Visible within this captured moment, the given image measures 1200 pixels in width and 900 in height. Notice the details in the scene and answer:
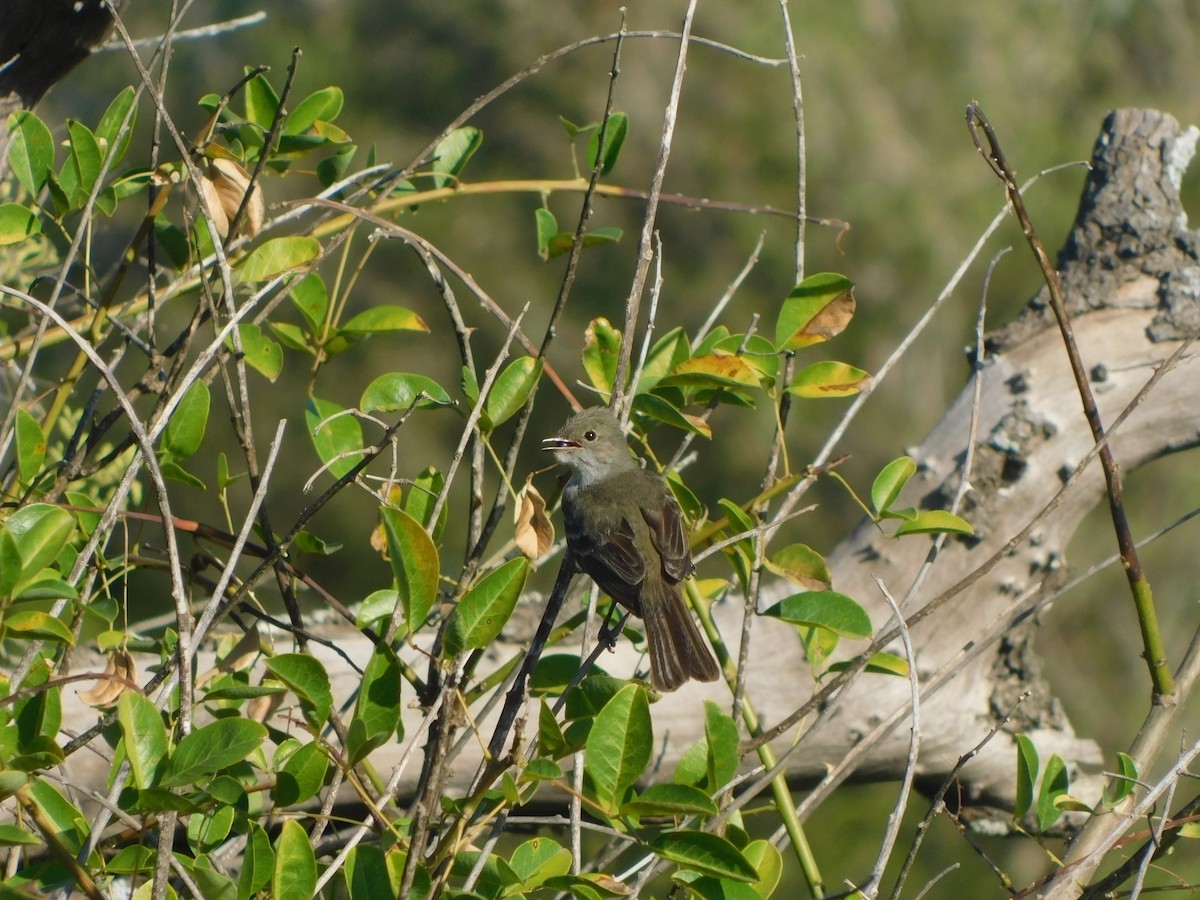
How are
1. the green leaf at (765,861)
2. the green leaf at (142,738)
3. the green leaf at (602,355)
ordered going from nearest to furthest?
the green leaf at (142,738), the green leaf at (765,861), the green leaf at (602,355)

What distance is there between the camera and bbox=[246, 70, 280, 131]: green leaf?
8.91ft

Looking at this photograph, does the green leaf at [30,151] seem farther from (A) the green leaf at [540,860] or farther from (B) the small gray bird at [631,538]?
(A) the green leaf at [540,860]

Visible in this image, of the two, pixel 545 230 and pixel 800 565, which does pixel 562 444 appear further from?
pixel 800 565

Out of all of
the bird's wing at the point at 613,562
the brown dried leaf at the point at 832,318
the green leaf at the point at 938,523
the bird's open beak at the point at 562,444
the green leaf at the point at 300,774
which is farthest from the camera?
the bird's open beak at the point at 562,444

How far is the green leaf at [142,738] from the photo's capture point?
66.4 inches

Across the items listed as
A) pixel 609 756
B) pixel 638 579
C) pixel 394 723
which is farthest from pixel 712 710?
pixel 638 579

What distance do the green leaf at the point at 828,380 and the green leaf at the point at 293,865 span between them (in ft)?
4.38

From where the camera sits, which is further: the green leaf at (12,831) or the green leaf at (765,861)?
the green leaf at (765,861)

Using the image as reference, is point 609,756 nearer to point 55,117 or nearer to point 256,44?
point 55,117

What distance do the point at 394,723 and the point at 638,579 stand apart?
134 centimetres

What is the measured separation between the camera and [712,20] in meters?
11.0

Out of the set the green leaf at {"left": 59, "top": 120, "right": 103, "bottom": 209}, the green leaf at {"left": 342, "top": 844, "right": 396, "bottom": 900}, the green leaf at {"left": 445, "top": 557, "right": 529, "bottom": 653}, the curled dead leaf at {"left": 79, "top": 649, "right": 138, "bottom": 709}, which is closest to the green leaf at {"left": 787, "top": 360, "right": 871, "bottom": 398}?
the green leaf at {"left": 445, "top": 557, "right": 529, "bottom": 653}

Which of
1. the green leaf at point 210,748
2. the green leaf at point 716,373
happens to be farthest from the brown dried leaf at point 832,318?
the green leaf at point 210,748

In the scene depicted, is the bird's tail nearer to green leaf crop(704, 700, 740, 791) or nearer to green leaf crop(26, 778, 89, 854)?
green leaf crop(704, 700, 740, 791)
